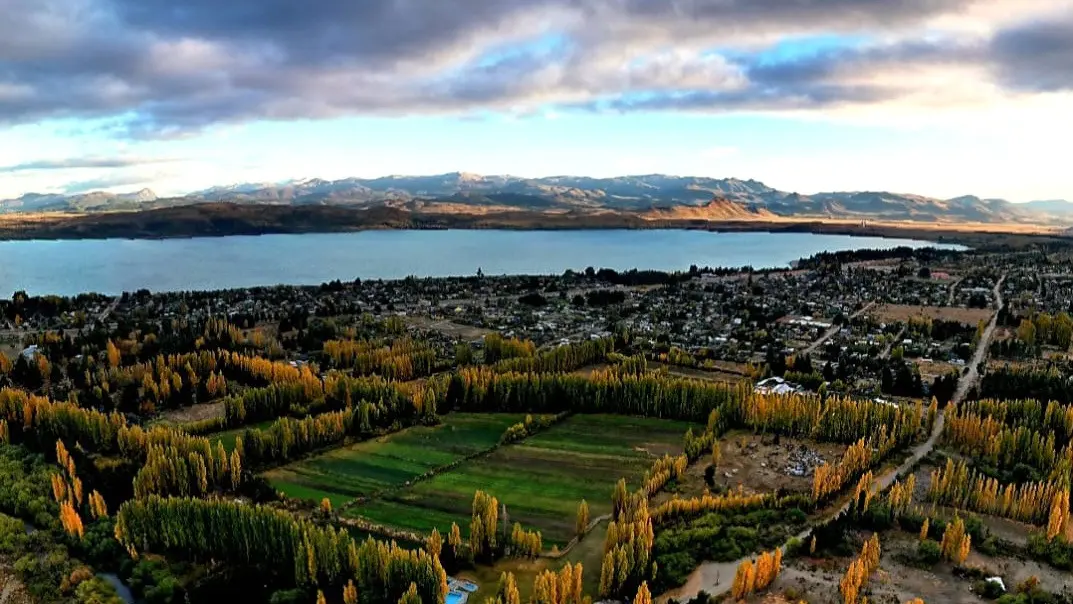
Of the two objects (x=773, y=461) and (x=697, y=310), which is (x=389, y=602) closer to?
(x=773, y=461)

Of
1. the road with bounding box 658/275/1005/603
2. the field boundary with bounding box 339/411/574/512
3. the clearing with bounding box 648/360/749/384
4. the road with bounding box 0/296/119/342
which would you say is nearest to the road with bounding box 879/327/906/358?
the road with bounding box 658/275/1005/603

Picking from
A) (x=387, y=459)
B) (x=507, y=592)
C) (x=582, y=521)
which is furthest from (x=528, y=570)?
(x=387, y=459)

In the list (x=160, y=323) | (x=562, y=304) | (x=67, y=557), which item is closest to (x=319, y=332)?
(x=160, y=323)

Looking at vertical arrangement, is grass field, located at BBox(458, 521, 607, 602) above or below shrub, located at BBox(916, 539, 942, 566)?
below

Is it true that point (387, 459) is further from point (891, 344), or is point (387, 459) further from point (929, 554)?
point (891, 344)

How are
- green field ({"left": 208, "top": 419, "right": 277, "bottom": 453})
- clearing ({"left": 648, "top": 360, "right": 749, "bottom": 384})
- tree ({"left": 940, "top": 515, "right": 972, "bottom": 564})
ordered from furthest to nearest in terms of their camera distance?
clearing ({"left": 648, "top": 360, "right": 749, "bottom": 384}) → green field ({"left": 208, "top": 419, "right": 277, "bottom": 453}) → tree ({"left": 940, "top": 515, "right": 972, "bottom": 564})

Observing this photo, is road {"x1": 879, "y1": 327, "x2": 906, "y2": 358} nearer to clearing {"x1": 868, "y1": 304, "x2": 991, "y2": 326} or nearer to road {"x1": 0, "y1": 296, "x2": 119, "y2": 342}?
clearing {"x1": 868, "y1": 304, "x2": 991, "y2": 326}

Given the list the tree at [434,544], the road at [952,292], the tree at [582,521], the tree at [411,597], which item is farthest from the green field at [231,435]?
the road at [952,292]

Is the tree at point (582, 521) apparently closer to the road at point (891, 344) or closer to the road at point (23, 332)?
the road at point (891, 344)
